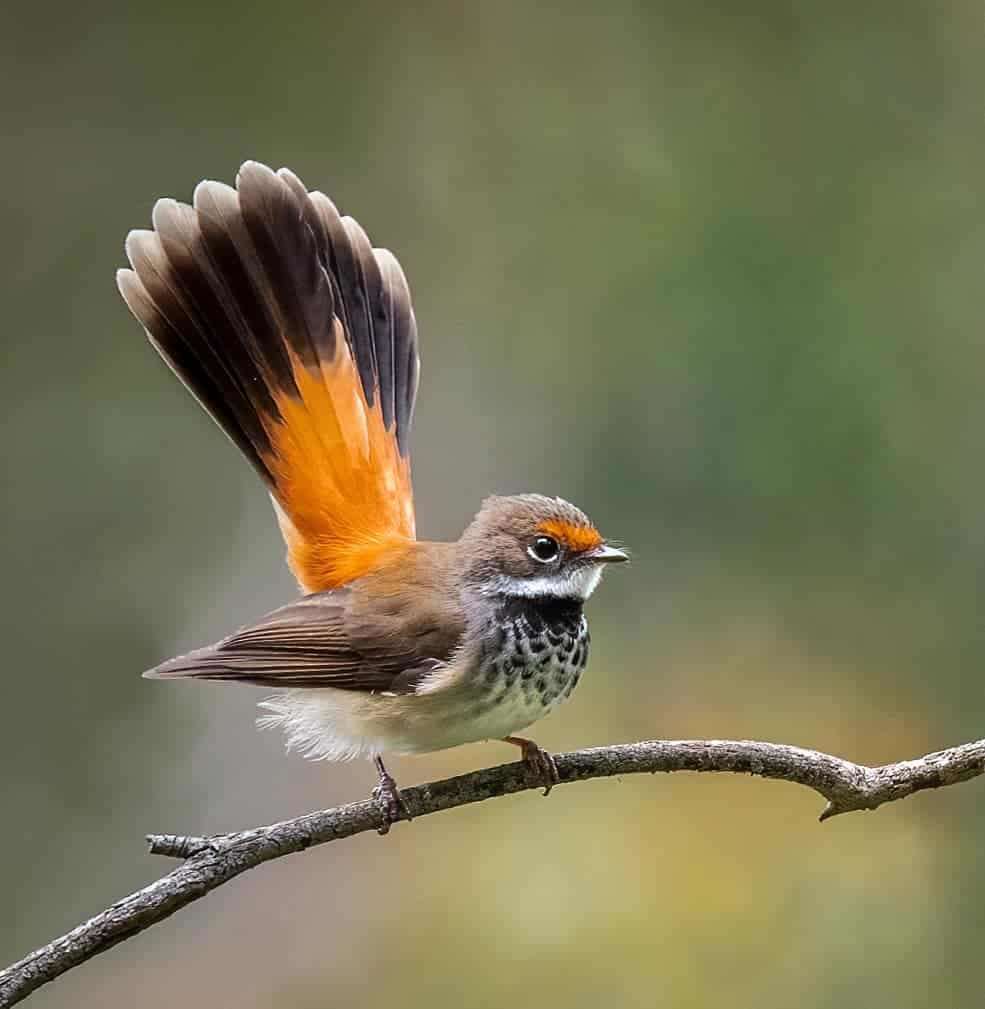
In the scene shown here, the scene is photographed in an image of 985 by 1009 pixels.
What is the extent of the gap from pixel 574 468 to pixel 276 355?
1386mm

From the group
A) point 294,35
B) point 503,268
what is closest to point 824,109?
point 503,268

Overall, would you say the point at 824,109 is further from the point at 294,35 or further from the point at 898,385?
the point at 294,35

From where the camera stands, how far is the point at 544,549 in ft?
10.6

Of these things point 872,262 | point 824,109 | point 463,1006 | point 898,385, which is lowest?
point 463,1006

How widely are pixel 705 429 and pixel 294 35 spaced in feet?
7.31

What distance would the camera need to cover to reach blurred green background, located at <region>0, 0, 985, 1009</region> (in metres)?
4.00

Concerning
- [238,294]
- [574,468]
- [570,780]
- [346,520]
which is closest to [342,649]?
[346,520]

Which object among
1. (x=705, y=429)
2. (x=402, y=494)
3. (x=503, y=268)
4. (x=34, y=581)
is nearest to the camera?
(x=402, y=494)

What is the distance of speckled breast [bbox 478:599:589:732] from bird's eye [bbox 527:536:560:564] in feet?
0.37

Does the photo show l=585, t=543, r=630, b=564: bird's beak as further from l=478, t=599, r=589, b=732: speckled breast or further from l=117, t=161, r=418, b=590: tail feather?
l=117, t=161, r=418, b=590: tail feather

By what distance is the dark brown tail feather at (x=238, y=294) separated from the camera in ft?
11.4

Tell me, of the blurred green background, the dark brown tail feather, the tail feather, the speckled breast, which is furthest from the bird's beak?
the blurred green background

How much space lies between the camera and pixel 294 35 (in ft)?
18.4

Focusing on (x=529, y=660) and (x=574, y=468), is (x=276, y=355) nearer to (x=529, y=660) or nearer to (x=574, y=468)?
(x=529, y=660)
